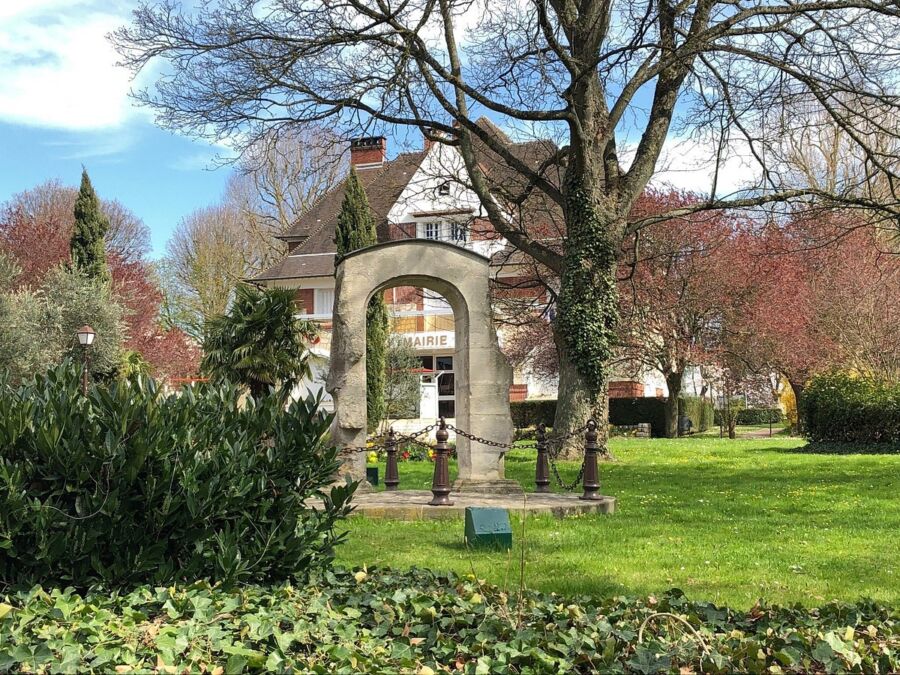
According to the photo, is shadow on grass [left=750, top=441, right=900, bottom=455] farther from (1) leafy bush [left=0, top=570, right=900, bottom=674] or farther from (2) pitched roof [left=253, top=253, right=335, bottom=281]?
(2) pitched roof [left=253, top=253, right=335, bottom=281]

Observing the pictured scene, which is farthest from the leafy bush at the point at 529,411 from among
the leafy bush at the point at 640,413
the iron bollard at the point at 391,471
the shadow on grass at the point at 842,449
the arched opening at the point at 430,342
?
the iron bollard at the point at 391,471

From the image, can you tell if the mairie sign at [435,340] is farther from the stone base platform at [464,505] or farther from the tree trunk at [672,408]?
the stone base platform at [464,505]

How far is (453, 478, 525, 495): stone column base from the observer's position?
35.5ft

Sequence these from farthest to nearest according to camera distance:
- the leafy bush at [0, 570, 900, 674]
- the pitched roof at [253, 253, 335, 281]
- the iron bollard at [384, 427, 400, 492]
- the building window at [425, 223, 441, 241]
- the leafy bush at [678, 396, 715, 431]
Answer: the building window at [425, 223, 441, 241] < the pitched roof at [253, 253, 335, 281] < the leafy bush at [678, 396, 715, 431] < the iron bollard at [384, 427, 400, 492] < the leafy bush at [0, 570, 900, 674]

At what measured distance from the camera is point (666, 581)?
20.0 ft

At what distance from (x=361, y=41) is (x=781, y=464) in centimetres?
1103

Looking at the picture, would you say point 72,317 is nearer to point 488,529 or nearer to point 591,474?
point 591,474

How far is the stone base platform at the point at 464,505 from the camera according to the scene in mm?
9234

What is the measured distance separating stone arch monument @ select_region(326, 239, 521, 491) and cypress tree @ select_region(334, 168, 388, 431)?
13.1 meters

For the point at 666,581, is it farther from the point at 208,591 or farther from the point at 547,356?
the point at 547,356

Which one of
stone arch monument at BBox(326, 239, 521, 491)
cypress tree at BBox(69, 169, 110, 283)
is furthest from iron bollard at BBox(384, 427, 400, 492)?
cypress tree at BBox(69, 169, 110, 283)

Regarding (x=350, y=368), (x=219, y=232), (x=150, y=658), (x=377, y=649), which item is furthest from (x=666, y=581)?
(x=219, y=232)

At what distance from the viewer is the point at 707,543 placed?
7.65 meters

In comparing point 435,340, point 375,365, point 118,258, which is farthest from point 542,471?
point 118,258
